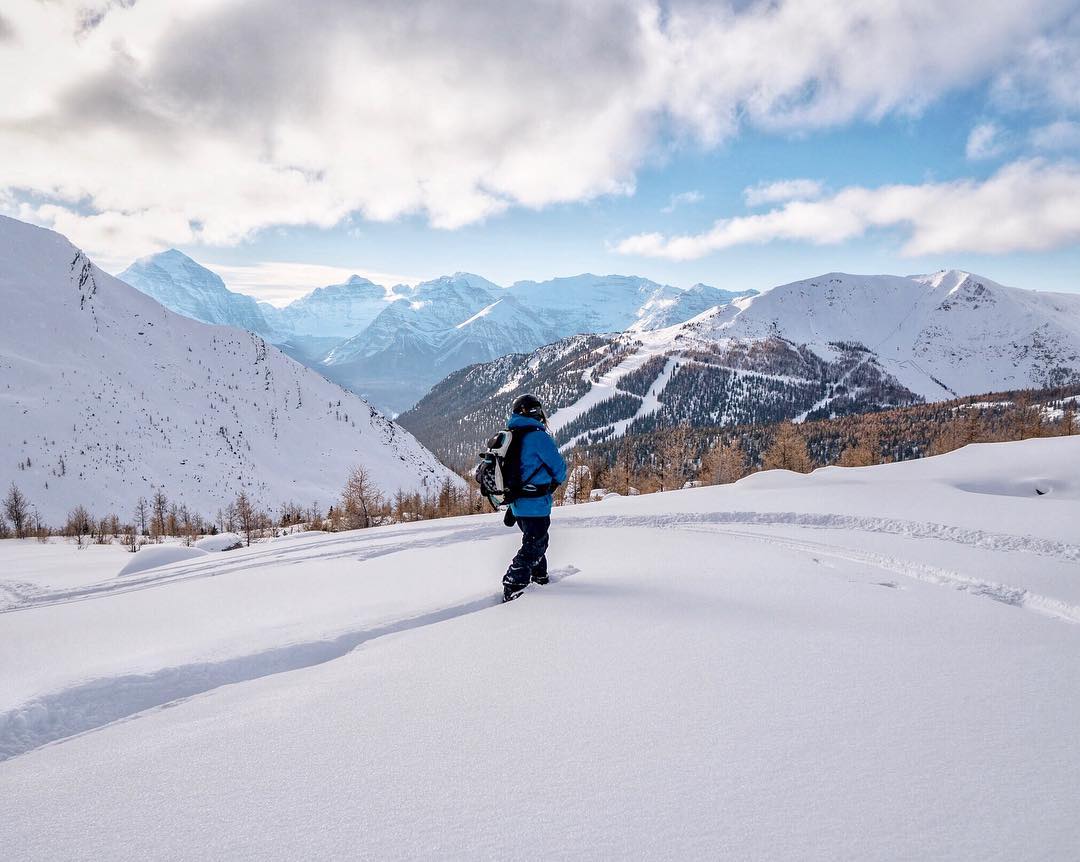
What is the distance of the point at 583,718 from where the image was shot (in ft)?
12.0

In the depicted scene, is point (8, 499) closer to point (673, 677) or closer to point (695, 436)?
point (673, 677)

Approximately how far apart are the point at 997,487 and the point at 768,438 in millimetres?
180988

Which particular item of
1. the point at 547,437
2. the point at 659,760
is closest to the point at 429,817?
the point at 659,760

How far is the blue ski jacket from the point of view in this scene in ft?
25.2

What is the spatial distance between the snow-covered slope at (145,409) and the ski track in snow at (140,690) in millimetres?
86496

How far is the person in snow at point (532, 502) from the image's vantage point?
7668mm

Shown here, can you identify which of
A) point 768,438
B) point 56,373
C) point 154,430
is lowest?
point 768,438

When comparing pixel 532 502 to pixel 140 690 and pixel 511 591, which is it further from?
pixel 140 690

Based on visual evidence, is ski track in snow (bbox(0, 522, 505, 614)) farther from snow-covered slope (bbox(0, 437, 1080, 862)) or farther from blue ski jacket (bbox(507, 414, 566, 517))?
blue ski jacket (bbox(507, 414, 566, 517))

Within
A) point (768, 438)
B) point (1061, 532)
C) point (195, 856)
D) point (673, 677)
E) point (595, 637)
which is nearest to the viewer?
point (195, 856)

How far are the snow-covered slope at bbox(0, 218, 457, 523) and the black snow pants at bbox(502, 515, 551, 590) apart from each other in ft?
287

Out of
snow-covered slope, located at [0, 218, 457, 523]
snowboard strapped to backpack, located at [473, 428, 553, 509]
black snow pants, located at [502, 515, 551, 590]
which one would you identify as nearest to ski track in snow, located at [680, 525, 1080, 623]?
black snow pants, located at [502, 515, 551, 590]

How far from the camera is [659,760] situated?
3080mm

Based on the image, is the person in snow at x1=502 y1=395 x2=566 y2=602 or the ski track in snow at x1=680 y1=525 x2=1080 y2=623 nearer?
the ski track in snow at x1=680 y1=525 x2=1080 y2=623
